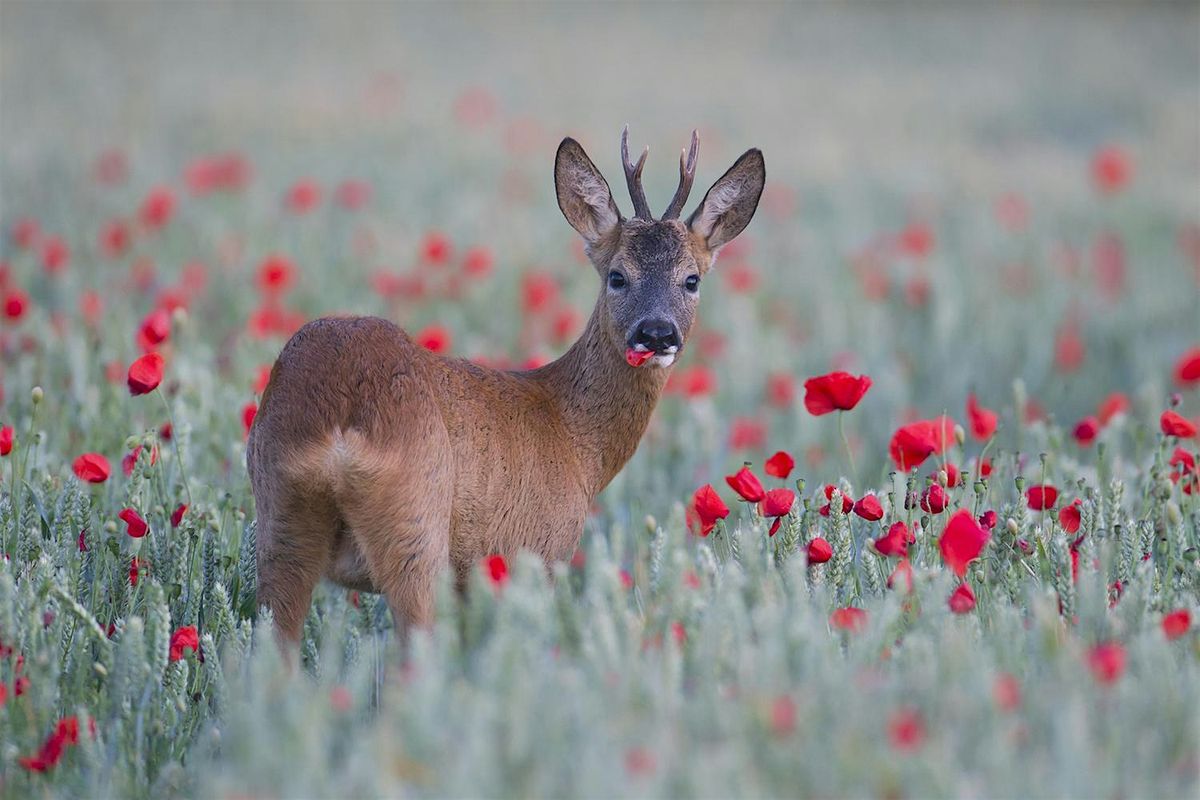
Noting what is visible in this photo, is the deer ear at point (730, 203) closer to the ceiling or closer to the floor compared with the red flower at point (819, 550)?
closer to the ceiling

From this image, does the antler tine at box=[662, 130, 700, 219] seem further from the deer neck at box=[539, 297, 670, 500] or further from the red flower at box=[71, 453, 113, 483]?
the red flower at box=[71, 453, 113, 483]

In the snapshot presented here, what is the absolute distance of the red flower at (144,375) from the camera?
14.0ft

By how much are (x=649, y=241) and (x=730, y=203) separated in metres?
0.41

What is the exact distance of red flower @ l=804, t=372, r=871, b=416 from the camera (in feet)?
14.1

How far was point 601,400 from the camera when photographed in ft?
15.7

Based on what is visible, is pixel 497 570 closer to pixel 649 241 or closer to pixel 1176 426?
pixel 649 241

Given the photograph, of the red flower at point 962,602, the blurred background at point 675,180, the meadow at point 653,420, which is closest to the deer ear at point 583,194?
the blurred background at point 675,180

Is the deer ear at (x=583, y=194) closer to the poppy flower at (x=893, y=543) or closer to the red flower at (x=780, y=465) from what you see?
the red flower at (x=780, y=465)

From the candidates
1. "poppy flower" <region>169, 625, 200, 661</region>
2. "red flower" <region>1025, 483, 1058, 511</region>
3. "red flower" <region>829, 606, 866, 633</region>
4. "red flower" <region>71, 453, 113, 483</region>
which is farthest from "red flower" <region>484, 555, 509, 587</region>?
"red flower" <region>1025, 483, 1058, 511</region>

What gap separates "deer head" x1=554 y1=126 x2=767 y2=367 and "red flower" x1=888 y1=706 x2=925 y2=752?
1.96 meters

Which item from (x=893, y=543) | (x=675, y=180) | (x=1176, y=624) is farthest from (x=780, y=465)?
(x=675, y=180)

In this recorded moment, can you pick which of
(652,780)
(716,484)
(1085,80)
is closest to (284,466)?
(652,780)

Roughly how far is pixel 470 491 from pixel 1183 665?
181 centimetres

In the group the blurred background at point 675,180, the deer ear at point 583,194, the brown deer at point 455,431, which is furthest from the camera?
the blurred background at point 675,180
